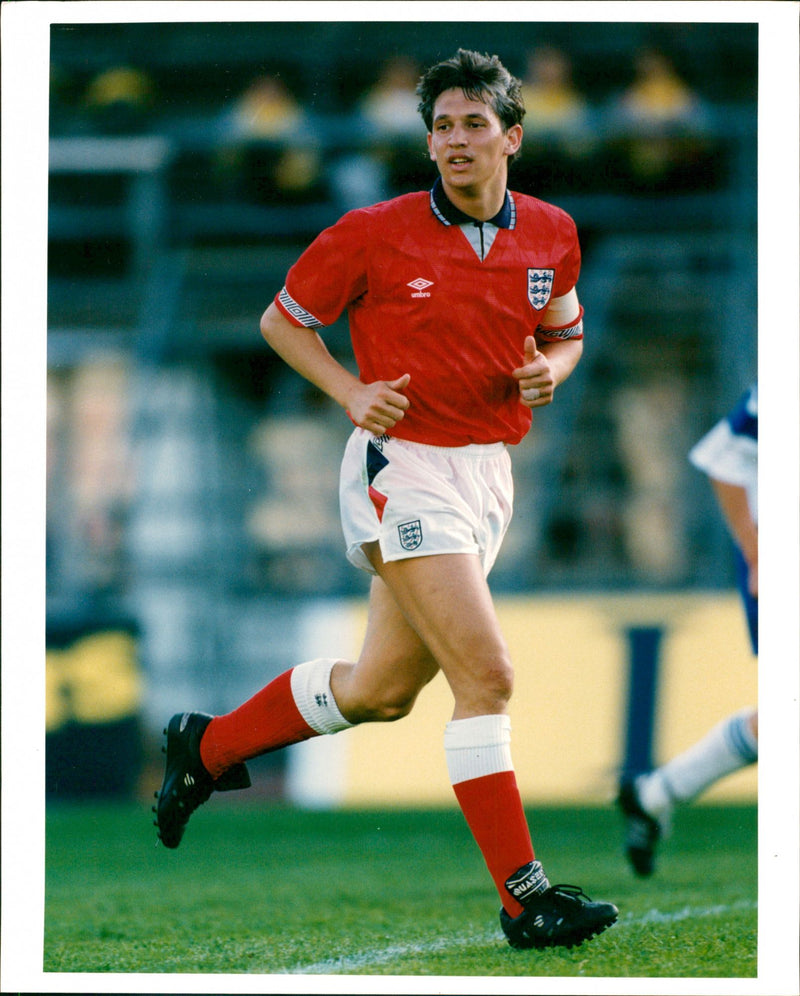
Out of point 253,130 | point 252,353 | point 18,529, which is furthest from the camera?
point 252,353

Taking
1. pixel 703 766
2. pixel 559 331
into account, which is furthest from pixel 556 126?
pixel 559 331

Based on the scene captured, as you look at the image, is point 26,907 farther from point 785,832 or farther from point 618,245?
point 618,245

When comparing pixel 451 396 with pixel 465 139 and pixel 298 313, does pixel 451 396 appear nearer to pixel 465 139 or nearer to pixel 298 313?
pixel 298 313

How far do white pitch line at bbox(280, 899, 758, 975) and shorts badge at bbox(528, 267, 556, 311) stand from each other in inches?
64.8

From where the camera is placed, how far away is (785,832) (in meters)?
3.57

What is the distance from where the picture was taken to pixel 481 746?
3359 millimetres

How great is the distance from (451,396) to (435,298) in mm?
248

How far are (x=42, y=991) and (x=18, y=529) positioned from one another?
→ 1147 millimetres

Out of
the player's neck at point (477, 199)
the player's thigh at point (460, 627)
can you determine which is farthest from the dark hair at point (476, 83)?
the player's thigh at point (460, 627)

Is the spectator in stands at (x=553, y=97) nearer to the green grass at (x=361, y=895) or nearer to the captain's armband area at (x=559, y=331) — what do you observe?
the green grass at (x=361, y=895)

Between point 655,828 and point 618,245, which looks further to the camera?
point 618,245

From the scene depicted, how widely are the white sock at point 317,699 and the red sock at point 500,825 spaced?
1.60 ft

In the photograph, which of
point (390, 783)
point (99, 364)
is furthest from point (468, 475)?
point (99, 364)

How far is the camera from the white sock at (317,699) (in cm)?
373
